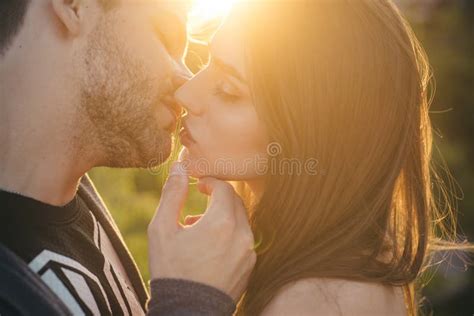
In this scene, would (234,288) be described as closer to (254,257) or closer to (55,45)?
(254,257)

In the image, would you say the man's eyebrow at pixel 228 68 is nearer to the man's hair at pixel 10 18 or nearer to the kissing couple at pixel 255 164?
the kissing couple at pixel 255 164

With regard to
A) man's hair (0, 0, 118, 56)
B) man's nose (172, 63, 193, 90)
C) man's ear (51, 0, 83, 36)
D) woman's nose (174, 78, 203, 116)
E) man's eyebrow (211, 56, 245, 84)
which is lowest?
man's nose (172, 63, 193, 90)

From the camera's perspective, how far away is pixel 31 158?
281cm

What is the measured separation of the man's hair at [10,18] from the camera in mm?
2824

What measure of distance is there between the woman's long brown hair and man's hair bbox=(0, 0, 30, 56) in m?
0.79

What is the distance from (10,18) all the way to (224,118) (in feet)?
2.75

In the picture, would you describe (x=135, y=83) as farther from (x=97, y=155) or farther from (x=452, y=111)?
(x=452, y=111)

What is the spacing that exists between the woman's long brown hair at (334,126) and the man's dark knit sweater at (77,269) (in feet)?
1.04

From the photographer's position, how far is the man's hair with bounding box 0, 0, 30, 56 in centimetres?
282

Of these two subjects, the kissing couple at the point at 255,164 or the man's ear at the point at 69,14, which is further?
the man's ear at the point at 69,14

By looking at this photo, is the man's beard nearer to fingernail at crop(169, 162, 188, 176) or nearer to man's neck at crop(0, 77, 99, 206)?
man's neck at crop(0, 77, 99, 206)

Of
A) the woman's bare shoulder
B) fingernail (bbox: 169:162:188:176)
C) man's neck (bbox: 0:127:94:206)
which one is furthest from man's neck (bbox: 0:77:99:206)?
the woman's bare shoulder

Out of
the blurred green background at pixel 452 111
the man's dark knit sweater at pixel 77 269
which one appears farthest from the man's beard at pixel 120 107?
the blurred green background at pixel 452 111

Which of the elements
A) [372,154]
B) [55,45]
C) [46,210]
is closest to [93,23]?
[55,45]
